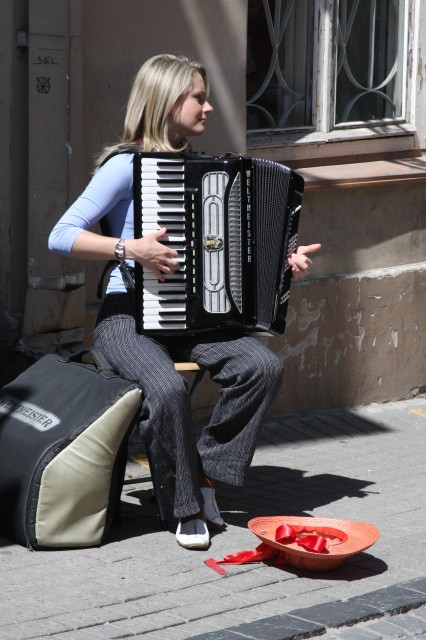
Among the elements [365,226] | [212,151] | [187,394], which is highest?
[212,151]

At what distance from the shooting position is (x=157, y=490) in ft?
15.0

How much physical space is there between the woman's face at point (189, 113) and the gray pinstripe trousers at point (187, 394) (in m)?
0.66

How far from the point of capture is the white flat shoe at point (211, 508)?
470 cm

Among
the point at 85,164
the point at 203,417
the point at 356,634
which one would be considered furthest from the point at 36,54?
the point at 356,634

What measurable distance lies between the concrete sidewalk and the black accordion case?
9 centimetres

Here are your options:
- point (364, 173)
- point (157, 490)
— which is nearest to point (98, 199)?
point (157, 490)

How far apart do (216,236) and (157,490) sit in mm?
946

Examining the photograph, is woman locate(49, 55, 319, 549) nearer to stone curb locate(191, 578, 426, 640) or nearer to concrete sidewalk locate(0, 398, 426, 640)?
concrete sidewalk locate(0, 398, 426, 640)

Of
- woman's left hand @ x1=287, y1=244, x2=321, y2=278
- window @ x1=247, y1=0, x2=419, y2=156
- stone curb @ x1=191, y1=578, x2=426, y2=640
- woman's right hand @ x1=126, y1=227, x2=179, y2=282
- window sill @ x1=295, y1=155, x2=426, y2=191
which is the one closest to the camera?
stone curb @ x1=191, y1=578, x2=426, y2=640

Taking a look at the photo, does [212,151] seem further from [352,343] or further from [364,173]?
[352,343]

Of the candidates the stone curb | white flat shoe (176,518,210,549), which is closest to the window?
white flat shoe (176,518,210,549)

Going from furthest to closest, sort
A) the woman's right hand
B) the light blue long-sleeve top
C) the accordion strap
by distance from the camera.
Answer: the accordion strap < the light blue long-sleeve top < the woman's right hand

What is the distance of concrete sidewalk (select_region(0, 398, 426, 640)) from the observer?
3799 millimetres

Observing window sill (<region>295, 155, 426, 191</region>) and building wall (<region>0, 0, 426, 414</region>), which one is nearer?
building wall (<region>0, 0, 426, 414</region>)
